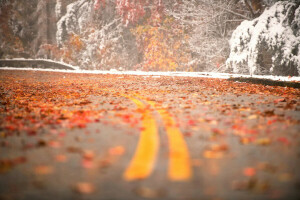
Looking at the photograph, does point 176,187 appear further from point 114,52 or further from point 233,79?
point 114,52

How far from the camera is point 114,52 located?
37.1 m

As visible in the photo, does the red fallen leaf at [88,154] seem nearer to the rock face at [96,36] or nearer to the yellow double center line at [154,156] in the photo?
the yellow double center line at [154,156]

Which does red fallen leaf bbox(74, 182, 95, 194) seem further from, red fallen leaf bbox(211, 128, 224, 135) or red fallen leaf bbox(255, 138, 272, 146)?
red fallen leaf bbox(211, 128, 224, 135)

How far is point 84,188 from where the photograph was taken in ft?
10.8

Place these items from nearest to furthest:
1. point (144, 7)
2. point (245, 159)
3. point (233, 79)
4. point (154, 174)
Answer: point (154, 174)
point (245, 159)
point (233, 79)
point (144, 7)

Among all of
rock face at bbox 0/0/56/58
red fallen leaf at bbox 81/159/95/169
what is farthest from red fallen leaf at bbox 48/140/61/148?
rock face at bbox 0/0/56/58

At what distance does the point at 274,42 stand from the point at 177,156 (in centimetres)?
1671

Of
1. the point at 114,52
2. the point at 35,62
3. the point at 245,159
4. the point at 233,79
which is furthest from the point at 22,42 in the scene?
the point at 245,159

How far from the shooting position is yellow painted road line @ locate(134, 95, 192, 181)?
3643 millimetres

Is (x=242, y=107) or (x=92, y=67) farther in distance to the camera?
(x=92, y=67)

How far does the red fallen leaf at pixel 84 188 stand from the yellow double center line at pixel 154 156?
15.8 inches

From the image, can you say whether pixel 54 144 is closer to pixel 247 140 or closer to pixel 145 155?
pixel 145 155

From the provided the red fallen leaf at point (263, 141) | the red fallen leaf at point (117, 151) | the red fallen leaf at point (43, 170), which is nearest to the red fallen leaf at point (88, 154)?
the red fallen leaf at point (117, 151)

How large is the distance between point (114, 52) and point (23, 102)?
2693cm
